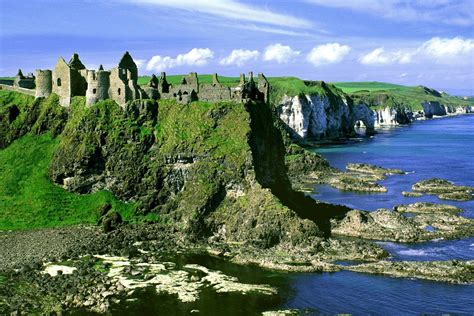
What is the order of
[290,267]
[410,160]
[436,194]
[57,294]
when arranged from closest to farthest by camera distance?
[57,294] → [290,267] → [436,194] → [410,160]

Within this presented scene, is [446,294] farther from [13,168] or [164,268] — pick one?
[13,168]

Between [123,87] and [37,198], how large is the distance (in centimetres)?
2284

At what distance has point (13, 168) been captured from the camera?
91.6 m

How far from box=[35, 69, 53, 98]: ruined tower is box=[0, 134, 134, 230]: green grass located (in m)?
10.7

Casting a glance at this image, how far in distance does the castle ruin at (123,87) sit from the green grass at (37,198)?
10870mm

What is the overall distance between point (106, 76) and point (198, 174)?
25130 millimetres

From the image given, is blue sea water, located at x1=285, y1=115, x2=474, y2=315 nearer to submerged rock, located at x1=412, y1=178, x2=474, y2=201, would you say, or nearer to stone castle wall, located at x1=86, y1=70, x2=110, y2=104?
submerged rock, located at x1=412, y1=178, x2=474, y2=201

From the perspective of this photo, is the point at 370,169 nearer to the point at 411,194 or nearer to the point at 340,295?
the point at 411,194

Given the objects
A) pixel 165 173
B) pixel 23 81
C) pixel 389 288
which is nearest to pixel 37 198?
pixel 165 173

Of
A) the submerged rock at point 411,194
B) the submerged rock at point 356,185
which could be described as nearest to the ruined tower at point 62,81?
the submerged rock at point 356,185

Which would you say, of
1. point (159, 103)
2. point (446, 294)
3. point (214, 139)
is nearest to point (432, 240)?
point (446, 294)

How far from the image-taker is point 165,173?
8456 centimetres

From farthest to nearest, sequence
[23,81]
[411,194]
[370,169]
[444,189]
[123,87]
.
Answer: [370,169] < [444,189] < [411,194] < [23,81] < [123,87]

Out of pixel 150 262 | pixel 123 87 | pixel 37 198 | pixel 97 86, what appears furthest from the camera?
pixel 97 86
